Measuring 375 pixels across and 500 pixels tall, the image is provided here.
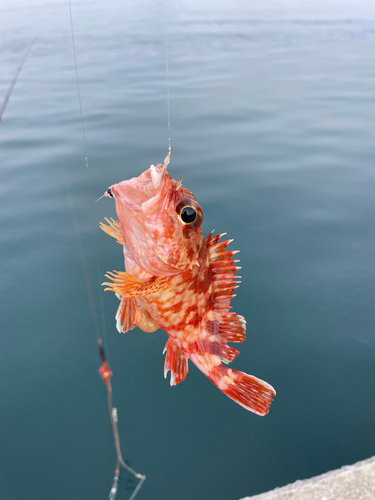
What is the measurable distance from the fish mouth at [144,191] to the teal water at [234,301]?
117 inches

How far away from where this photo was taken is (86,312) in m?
5.54

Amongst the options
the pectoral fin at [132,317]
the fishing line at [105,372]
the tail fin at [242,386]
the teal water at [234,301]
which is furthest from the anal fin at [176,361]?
the teal water at [234,301]

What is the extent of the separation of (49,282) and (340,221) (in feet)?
19.4

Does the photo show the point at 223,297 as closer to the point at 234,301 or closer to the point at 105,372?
the point at 105,372

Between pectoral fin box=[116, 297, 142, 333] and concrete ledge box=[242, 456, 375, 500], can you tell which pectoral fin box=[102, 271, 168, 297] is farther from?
concrete ledge box=[242, 456, 375, 500]

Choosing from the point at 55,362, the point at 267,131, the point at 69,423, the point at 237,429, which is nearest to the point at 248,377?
the point at 237,429

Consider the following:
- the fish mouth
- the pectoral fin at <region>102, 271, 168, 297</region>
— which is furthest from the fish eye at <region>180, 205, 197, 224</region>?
the pectoral fin at <region>102, 271, 168, 297</region>

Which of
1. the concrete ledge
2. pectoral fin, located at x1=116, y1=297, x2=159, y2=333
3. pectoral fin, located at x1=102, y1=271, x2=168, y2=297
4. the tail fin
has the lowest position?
the concrete ledge

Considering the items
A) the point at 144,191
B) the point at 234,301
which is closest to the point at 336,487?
the point at 234,301

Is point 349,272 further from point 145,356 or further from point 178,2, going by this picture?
point 178,2

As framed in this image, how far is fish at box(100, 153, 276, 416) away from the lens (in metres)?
2.54

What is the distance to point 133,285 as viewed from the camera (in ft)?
9.34

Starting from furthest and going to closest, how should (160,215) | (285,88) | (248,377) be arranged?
(285,88)
(248,377)
(160,215)

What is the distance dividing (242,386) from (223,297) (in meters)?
0.88
